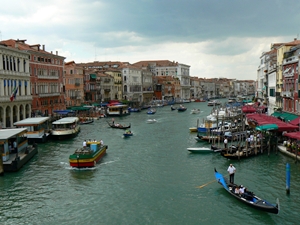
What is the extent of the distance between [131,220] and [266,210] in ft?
14.3

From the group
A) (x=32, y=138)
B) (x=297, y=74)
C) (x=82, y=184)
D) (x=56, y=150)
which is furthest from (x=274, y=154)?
(x=32, y=138)

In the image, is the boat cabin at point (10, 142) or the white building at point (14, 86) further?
the white building at point (14, 86)

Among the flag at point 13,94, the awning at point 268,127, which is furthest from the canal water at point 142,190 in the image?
the flag at point 13,94

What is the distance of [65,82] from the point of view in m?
48.5

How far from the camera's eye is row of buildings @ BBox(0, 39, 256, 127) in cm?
2822

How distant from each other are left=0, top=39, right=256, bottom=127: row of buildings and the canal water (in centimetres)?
996

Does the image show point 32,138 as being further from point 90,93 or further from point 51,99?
point 90,93

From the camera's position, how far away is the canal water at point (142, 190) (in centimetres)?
1112

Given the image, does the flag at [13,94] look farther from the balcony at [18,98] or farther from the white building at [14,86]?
the balcony at [18,98]

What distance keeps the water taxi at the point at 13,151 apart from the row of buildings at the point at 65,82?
8365mm

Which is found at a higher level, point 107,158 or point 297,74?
point 297,74

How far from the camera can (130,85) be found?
2665 inches

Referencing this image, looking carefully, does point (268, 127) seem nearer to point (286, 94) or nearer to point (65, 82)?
point (286, 94)

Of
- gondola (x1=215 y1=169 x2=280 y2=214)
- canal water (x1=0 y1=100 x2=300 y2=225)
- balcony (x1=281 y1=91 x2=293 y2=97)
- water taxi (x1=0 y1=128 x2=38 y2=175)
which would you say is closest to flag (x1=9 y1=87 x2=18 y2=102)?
canal water (x1=0 y1=100 x2=300 y2=225)
